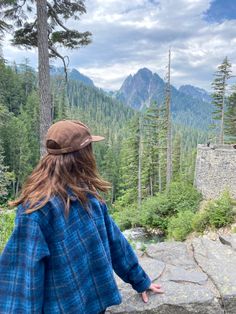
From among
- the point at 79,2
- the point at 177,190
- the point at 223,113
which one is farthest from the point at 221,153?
the point at 223,113

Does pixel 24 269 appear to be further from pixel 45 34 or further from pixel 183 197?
pixel 183 197

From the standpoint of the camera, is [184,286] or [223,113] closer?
[184,286]

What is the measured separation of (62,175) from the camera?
1.58 m

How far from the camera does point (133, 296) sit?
2.17m

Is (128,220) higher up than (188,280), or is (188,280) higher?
(188,280)

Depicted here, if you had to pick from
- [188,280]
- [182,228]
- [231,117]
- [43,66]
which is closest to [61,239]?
[188,280]

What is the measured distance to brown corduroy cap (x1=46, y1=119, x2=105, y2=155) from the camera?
1.59m

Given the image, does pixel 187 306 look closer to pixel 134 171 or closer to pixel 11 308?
pixel 11 308

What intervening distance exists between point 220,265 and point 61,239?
171cm


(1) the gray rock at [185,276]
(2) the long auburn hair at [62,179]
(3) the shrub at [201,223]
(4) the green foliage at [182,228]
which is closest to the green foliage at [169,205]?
(4) the green foliage at [182,228]

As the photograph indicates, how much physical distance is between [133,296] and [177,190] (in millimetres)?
16989

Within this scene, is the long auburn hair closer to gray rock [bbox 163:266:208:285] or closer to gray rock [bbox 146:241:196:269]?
gray rock [bbox 163:266:208:285]

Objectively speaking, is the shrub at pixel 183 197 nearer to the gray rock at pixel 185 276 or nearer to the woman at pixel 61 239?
the gray rock at pixel 185 276

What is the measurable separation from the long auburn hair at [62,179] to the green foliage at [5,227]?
2.74 meters
